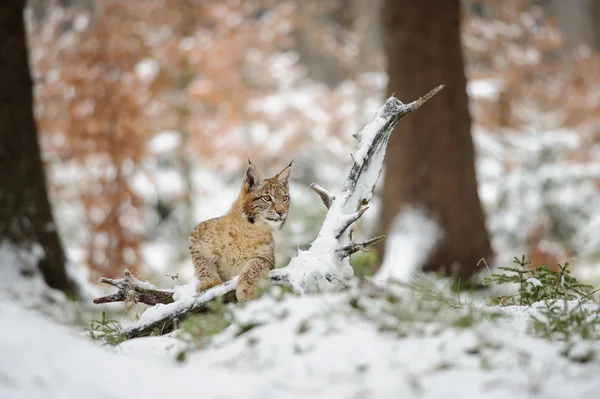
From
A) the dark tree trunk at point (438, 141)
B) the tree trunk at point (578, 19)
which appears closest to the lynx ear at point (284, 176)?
the dark tree trunk at point (438, 141)

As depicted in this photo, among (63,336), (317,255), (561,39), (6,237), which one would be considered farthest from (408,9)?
(561,39)

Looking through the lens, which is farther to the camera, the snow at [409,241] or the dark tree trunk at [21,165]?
the snow at [409,241]

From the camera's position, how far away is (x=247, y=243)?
11.0 ft

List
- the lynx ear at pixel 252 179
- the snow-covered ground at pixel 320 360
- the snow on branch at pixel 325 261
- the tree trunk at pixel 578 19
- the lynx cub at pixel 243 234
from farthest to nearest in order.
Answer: the tree trunk at pixel 578 19 < the lynx ear at pixel 252 179 < the lynx cub at pixel 243 234 < the snow on branch at pixel 325 261 < the snow-covered ground at pixel 320 360

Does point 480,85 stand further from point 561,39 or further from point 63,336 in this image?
point 63,336

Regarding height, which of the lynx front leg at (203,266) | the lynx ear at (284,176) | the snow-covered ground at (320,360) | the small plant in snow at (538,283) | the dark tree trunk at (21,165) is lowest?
the snow-covered ground at (320,360)

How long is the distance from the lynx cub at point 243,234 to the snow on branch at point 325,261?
22 centimetres

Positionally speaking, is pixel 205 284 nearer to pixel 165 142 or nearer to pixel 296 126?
pixel 165 142

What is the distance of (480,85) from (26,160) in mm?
10607

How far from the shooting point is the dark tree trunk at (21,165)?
6816 mm

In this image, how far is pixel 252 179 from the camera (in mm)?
3492

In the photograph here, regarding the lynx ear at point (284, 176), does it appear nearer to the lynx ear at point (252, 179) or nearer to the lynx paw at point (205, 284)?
the lynx ear at point (252, 179)

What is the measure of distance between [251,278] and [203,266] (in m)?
0.43

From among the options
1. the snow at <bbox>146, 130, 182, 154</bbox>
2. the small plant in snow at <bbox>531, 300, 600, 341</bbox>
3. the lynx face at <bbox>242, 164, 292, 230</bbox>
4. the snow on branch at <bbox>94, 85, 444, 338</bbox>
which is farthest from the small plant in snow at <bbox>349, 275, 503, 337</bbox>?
the snow at <bbox>146, 130, 182, 154</bbox>
